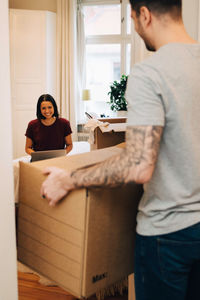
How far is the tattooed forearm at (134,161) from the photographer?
2.89 feet

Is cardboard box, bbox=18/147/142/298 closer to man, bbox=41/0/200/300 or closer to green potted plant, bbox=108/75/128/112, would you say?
man, bbox=41/0/200/300

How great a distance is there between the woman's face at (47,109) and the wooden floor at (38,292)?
1566 mm

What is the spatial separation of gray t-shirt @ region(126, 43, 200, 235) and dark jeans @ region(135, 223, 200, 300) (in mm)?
30

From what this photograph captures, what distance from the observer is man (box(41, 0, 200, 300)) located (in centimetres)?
88

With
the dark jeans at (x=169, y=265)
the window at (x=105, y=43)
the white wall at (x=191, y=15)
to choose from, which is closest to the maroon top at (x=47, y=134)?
the white wall at (x=191, y=15)

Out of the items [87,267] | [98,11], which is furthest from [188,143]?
[98,11]

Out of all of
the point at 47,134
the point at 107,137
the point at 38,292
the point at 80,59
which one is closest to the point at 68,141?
the point at 47,134

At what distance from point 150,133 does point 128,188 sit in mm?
337

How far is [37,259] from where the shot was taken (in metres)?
1.19

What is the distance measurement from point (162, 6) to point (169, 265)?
0.70 meters

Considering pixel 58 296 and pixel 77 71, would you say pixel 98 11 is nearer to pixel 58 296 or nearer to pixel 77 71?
pixel 77 71

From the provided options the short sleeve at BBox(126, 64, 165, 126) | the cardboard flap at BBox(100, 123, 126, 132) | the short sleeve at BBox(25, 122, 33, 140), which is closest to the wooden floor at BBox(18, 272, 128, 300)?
the cardboard flap at BBox(100, 123, 126, 132)

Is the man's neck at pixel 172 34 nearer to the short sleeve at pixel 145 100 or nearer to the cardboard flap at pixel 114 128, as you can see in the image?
the short sleeve at pixel 145 100

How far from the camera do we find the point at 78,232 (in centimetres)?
104
